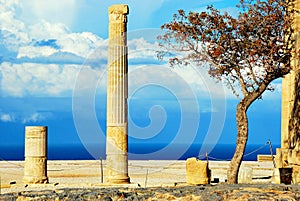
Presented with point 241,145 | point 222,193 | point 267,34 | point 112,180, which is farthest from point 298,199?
point 112,180

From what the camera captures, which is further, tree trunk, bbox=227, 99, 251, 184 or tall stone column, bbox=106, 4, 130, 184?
tall stone column, bbox=106, 4, 130, 184

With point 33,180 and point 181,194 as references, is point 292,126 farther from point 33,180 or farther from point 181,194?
point 181,194

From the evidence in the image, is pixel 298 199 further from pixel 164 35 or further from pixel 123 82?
pixel 123 82

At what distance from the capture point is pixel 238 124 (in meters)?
15.0

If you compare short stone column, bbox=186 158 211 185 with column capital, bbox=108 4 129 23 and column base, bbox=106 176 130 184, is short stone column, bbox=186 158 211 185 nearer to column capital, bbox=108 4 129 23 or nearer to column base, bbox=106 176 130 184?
column base, bbox=106 176 130 184

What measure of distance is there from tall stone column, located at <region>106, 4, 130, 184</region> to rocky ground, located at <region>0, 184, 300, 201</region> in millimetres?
11493

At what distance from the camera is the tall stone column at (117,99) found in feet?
63.3

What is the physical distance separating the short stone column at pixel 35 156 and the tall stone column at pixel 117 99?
257 cm

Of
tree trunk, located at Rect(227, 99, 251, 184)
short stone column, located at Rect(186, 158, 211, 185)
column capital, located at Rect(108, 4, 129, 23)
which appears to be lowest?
short stone column, located at Rect(186, 158, 211, 185)

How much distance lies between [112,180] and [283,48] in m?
7.30

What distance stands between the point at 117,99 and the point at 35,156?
3.68 metres

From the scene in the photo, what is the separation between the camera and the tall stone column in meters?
19.3

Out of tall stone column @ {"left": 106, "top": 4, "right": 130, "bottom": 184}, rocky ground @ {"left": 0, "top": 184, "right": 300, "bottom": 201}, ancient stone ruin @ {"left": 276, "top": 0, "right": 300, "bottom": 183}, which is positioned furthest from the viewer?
tall stone column @ {"left": 106, "top": 4, "right": 130, "bottom": 184}

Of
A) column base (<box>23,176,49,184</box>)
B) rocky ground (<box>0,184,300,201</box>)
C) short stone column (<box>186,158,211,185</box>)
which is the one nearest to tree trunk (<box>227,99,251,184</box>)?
short stone column (<box>186,158,211,185</box>)
